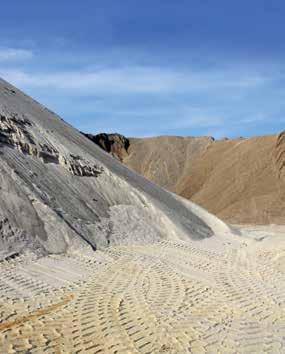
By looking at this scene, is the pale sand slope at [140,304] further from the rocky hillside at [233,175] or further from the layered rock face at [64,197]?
the rocky hillside at [233,175]

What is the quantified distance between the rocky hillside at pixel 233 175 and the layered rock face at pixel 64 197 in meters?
18.7

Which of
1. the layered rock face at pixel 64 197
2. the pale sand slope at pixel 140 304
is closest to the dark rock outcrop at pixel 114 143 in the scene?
the layered rock face at pixel 64 197

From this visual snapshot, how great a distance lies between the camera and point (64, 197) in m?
13.4

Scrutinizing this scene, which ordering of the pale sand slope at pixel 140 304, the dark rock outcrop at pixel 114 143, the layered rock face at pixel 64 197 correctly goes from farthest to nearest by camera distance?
the dark rock outcrop at pixel 114 143, the layered rock face at pixel 64 197, the pale sand slope at pixel 140 304

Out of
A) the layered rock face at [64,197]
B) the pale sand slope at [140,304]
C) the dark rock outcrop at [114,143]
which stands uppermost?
the dark rock outcrop at [114,143]

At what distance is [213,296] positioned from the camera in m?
8.27

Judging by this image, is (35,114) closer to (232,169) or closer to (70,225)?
(70,225)

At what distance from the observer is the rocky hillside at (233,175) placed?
37.5 metres

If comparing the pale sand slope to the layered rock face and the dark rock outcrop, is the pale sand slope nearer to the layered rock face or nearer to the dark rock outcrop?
the layered rock face

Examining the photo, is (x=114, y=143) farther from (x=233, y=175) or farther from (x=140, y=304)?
(x=140, y=304)

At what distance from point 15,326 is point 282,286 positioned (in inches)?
199

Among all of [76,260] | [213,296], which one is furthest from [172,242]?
[213,296]

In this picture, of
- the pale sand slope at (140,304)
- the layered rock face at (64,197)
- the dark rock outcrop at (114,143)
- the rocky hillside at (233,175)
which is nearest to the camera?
the pale sand slope at (140,304)

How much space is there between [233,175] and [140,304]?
3950 cm
